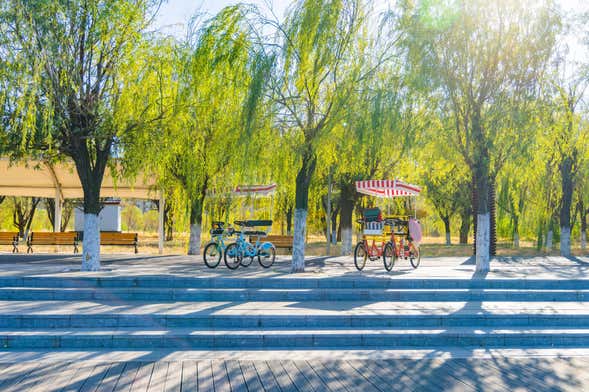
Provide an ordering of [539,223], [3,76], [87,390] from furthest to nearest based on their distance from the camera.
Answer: [539,223], [3,76], [87,390]

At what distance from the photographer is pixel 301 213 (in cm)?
1438

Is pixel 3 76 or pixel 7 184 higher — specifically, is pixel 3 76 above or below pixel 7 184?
above

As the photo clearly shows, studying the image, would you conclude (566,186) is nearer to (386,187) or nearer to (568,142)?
(568,142)

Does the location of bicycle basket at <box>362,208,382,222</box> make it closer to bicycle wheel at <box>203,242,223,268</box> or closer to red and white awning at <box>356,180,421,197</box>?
red and white awning at <box>356,180,421,197</box>

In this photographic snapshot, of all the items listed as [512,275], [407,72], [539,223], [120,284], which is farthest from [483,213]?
[539,223]

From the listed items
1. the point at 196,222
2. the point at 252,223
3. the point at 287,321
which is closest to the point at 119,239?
the point at 196,222

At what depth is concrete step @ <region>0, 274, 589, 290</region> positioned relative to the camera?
11.2 meters

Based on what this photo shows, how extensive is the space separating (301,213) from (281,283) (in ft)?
10.1

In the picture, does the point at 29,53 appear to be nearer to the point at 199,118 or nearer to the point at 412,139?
the point at 199,118

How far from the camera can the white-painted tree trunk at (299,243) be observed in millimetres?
14195

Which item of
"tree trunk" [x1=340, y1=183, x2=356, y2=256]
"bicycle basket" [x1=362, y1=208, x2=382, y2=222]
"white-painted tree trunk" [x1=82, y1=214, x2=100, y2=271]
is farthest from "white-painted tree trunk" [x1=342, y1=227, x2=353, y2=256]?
"white-painted tree trunk" [x1=82, y1=214, x2=100, y2=271]

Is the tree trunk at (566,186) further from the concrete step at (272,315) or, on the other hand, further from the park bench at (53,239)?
the park bench at (53,239)

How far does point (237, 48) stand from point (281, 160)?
10.1 ft

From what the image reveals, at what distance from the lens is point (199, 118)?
16203 mm
